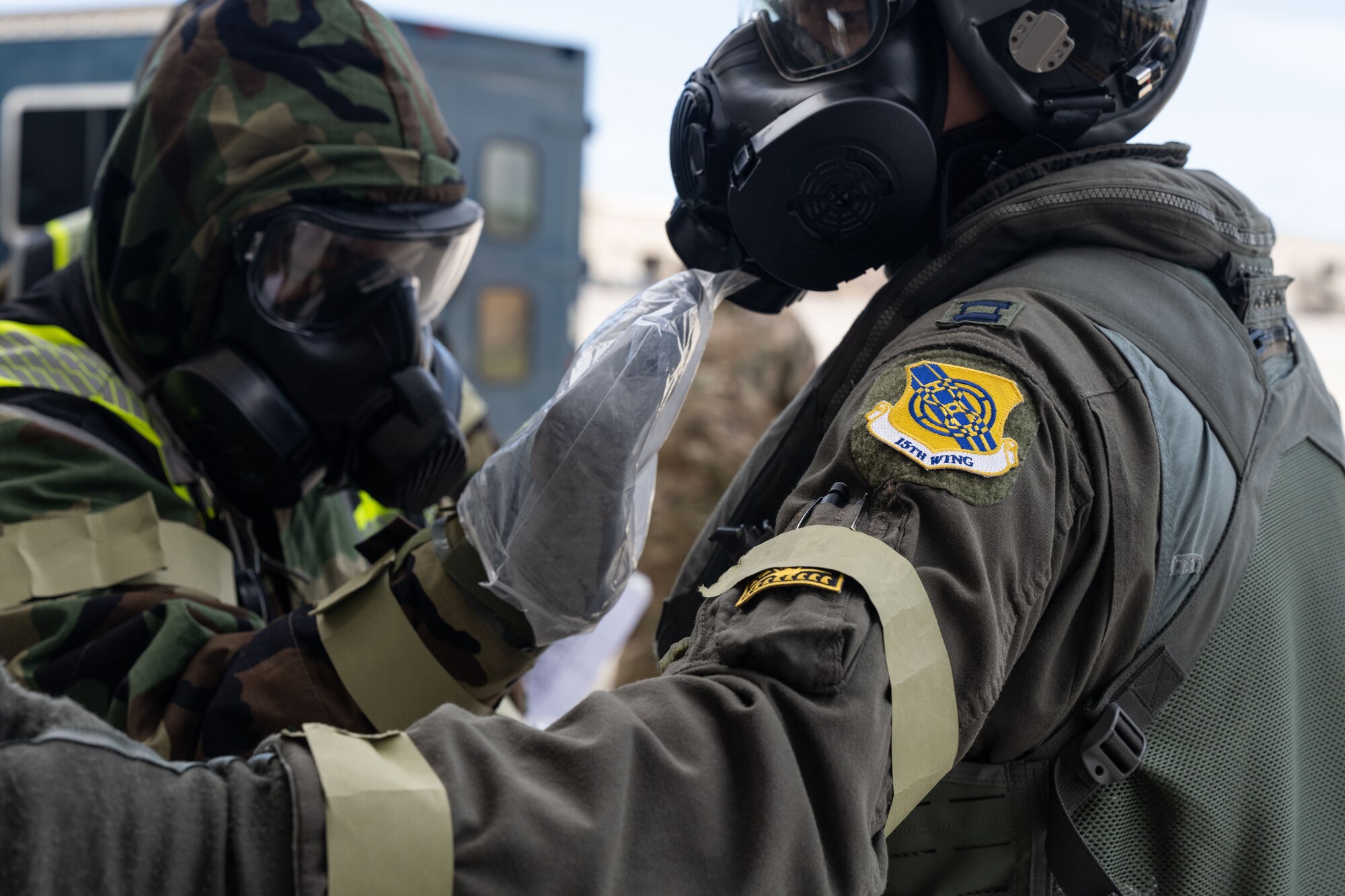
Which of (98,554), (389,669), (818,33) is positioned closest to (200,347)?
(98,554)

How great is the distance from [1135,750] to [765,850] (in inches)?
17.4

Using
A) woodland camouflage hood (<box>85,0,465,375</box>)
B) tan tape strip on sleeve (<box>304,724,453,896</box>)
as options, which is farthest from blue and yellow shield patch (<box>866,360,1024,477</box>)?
woodland camouflage hood (<box>85,0,465,375</box>)

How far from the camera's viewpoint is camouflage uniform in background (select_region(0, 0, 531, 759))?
5.41ft

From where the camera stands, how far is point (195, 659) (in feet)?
5.53

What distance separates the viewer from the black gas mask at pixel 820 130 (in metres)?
1.24

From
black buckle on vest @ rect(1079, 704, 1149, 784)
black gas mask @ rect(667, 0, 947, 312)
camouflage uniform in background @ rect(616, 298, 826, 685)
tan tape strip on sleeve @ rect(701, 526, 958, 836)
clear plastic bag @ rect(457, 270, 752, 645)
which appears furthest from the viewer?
camouflage uniform in background @ rect(616, 298, 826, 685)

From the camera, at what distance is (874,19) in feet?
4.03

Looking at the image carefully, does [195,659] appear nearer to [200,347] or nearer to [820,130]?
[200,347]

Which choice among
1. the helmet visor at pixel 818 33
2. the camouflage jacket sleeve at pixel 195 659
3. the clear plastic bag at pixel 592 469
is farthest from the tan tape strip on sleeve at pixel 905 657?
the camouflage jacket sleeve at pixel 195 659

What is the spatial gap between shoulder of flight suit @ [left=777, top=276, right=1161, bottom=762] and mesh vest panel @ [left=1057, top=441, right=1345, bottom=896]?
0.39 ft

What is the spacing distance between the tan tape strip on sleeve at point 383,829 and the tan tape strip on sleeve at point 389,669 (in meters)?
0.97

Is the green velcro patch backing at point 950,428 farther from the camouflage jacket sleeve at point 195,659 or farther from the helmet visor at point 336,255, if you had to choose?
the helmet visor at point 336,255

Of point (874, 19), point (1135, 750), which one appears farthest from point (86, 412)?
point (1135, 750)

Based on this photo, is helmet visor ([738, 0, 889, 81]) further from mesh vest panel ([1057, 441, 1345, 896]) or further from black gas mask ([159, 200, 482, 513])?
black gas mask ([159, 200, 482, 513])
